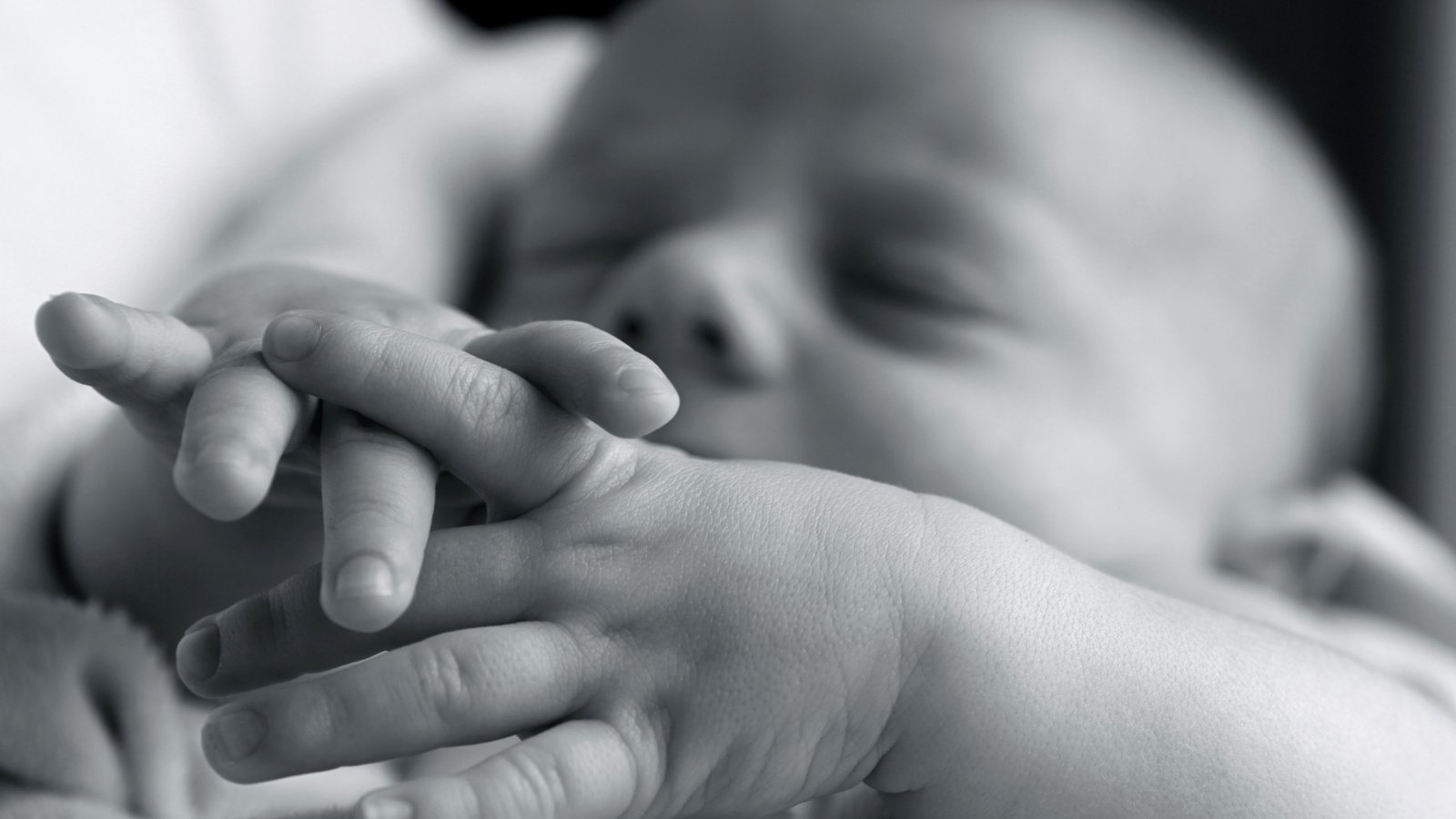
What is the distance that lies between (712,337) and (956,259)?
0.55 feet

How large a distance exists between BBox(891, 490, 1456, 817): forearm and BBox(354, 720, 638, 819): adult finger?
11 cm

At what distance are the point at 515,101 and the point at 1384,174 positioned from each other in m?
0.94

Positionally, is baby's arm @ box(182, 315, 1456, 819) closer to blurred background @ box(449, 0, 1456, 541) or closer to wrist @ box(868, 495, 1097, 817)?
wrist @ box(868, 495, 1097, 817)

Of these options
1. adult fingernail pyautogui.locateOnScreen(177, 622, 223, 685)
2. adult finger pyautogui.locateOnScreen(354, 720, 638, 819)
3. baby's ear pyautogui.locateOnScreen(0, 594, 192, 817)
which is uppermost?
adult finger pyautogui.locateOnScreen(354, 720, 638, 819)

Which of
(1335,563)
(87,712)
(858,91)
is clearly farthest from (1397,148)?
(87,712)

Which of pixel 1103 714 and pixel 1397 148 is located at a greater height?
pixel 1397 148

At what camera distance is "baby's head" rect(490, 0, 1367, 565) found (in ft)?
2.53

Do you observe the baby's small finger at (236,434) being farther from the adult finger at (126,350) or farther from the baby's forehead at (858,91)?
the baby's forehead at (858,91)

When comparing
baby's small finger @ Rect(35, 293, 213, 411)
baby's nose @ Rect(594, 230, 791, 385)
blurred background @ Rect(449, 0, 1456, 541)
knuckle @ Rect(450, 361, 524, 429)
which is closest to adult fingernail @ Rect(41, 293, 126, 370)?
baby's small finger @ Rect(35, 293, 213, 411)

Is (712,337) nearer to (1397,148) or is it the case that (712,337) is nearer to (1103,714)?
(1103,714)

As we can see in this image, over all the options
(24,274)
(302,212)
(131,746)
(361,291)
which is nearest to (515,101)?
(302,212)

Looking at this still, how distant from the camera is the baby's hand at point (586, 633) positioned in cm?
41

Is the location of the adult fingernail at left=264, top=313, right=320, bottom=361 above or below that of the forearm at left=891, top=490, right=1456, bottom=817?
above

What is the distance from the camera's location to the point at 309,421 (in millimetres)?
453
